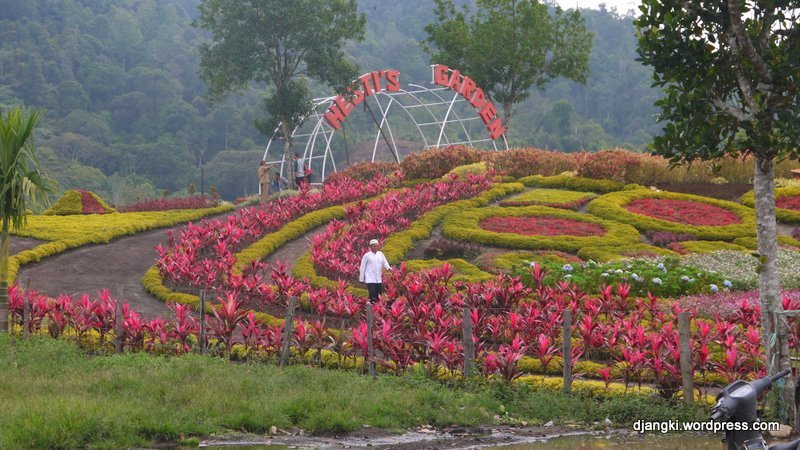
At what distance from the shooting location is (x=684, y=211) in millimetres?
24781

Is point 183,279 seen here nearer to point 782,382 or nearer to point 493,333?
point 493,333

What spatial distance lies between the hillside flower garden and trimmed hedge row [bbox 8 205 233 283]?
9.07 feet

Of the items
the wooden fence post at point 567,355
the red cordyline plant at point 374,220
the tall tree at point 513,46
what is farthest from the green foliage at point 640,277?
the tall tree at point 513,46

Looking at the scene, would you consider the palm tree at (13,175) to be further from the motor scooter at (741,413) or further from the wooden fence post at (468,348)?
the motor scooter at (741,413)

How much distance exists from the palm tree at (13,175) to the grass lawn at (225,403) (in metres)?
2.75

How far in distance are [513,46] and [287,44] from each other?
9.50 m

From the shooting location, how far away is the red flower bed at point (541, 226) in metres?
22.9

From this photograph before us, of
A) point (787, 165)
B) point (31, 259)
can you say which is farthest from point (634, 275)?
point (787, 165)

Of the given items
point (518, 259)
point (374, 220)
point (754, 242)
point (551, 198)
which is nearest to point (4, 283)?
point (374, 220)

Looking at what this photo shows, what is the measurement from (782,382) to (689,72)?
326 centimetres

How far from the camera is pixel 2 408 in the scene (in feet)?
30.0

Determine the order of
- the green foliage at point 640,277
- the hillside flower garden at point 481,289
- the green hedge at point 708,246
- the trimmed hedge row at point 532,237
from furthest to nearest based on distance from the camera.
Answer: the trimmed hedge row at point 532,237
the green hedge at point 708,246
the green foliage at point 640,277
the hillside flower garden at point 481,289

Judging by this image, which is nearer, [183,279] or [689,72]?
[689,72]

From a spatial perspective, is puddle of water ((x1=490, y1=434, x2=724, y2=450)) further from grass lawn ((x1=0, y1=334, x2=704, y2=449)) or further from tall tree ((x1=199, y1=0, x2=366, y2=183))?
tall tree ((x1=199, y1=0, x2=366, y2=183))
